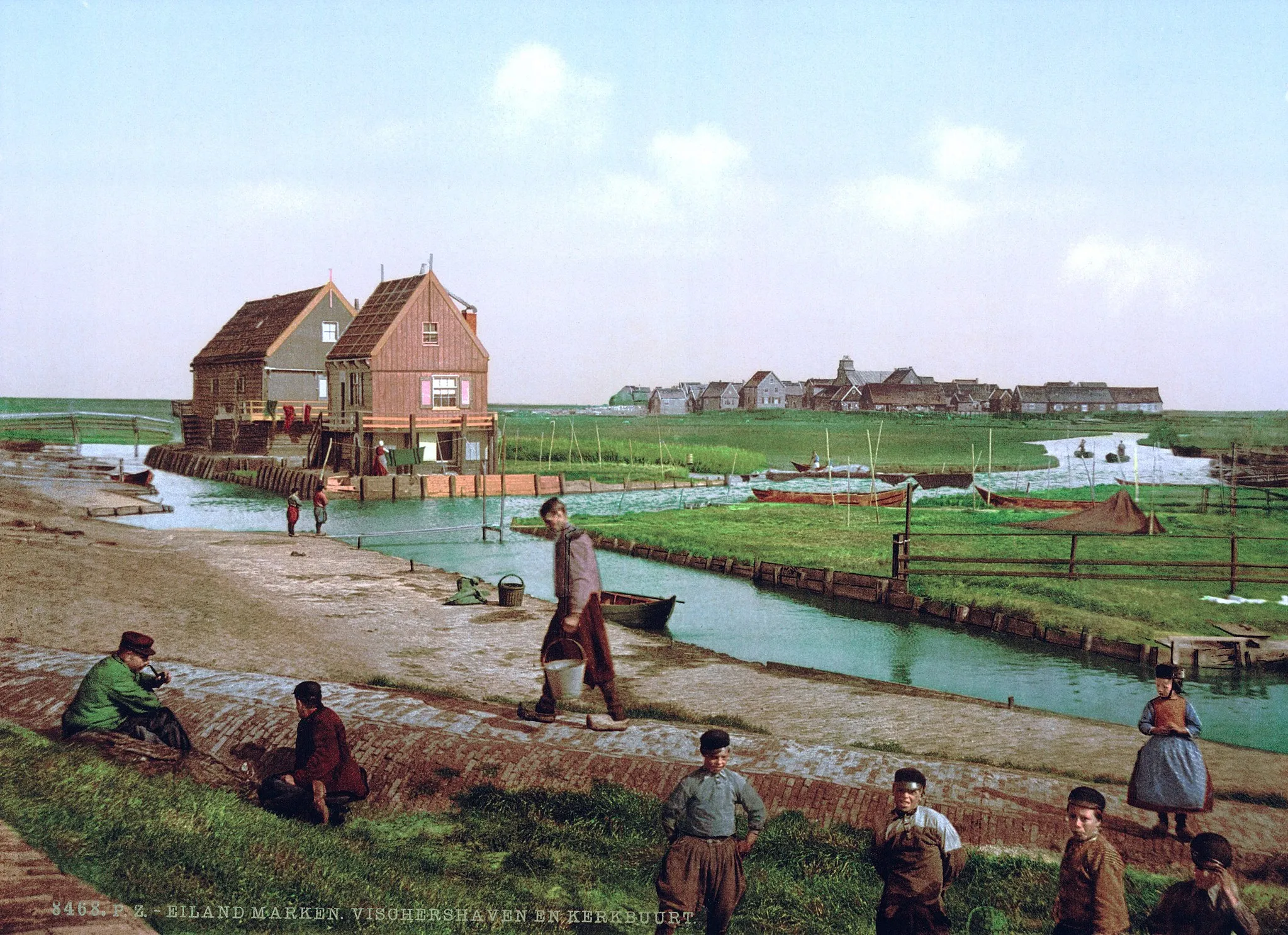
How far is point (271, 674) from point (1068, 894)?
9.46 m

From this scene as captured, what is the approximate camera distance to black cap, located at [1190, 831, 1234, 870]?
18.8 feet

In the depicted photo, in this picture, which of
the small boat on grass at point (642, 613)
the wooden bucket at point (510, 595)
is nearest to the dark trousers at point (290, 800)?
the wooden bucket at point (510, 595)

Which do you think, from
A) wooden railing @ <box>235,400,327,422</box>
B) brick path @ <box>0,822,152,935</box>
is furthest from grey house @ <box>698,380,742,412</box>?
brick path @ <box>0,822,152,935</box>

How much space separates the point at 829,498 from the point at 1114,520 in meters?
14.5

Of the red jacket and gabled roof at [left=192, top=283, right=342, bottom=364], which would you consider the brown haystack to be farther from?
gabled roof at [left=192, top=283, right=342, bottom=364]

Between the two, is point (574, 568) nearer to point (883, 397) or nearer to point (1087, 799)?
point (1087, 799)

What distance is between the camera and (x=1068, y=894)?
5.85 meters

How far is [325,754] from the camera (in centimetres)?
806

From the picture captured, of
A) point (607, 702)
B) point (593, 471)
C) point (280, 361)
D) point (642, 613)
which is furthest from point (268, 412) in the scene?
point (607, 702)

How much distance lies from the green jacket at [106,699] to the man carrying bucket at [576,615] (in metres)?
3.45

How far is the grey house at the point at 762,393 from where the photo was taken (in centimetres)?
9969

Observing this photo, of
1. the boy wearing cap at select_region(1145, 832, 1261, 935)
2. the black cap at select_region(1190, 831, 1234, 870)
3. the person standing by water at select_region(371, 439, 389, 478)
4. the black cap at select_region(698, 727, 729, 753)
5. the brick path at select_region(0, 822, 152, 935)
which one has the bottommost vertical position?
the brick path at select_region(0, 822, 152, 935)

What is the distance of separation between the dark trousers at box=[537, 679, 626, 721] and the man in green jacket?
3231mm

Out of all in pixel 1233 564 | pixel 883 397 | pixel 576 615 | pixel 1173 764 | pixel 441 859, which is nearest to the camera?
pixel 441 859
